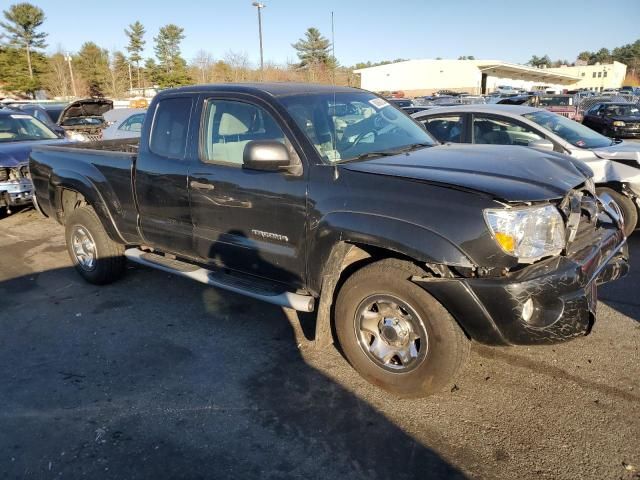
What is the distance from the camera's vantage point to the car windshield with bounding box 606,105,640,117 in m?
19.2

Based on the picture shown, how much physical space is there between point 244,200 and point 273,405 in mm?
1459

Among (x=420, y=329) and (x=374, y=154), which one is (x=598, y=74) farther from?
(x=420, y=329)

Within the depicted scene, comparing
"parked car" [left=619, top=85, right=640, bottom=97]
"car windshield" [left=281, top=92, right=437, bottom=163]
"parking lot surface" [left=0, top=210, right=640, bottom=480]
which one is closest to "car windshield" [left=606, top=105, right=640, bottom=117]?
"parking lot surface" [left=0, top=210, right=640, bottom=480]

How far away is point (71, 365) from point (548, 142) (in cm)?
566

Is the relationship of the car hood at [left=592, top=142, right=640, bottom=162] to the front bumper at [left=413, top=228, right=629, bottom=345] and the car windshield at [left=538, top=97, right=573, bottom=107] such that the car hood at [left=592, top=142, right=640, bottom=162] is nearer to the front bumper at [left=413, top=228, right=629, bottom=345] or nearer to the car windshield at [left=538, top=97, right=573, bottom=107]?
the front bumper at [left=413, top=228, right=629, bottom=345]

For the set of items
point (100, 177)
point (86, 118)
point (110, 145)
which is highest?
point (86, 118)

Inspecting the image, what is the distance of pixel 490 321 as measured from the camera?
2.80 meters

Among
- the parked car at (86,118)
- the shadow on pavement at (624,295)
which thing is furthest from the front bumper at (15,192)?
the shadow on pavement at (624,295)

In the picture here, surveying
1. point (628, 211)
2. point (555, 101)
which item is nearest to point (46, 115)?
point (628, 211)

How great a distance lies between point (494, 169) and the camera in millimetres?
3174

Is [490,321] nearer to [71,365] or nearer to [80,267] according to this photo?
[71,365]

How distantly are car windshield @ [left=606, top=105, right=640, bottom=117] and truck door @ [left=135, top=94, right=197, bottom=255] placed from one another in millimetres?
19717

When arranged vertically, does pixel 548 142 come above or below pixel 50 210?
above

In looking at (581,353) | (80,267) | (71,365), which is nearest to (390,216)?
(581,353)
